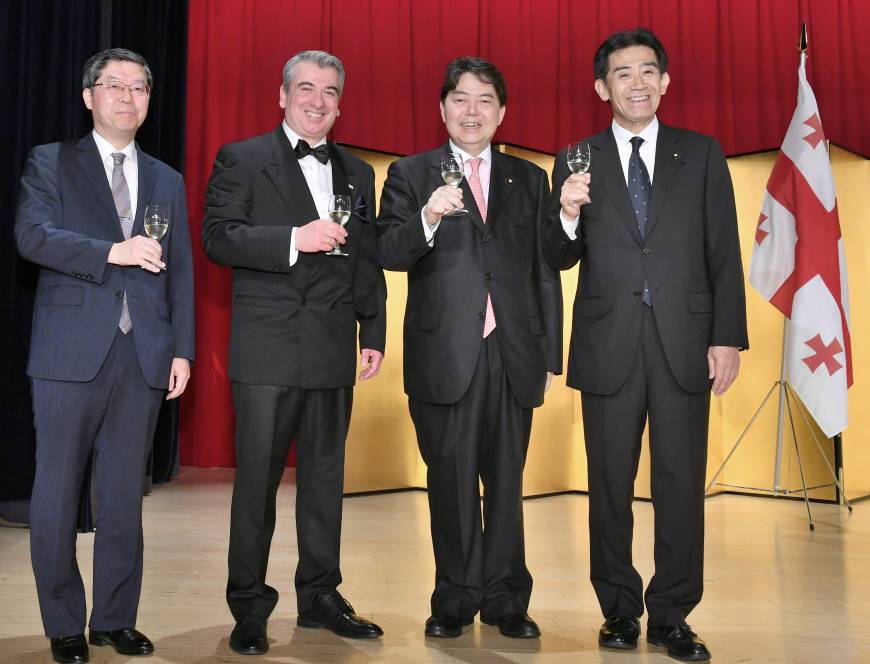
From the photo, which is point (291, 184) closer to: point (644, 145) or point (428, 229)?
point (428, 229)

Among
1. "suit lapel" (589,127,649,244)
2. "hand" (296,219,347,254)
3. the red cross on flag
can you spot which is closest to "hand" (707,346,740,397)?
"suit lapel" (589,127,649,244)

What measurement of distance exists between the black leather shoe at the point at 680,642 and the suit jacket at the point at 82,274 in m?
1.75

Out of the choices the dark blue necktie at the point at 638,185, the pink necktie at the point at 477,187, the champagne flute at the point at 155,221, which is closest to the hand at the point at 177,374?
the champagne flute at the point at 155,221

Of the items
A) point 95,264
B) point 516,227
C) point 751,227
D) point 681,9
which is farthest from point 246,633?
point 681,9

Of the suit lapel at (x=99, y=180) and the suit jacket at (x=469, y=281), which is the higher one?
the suit lapel at (x=99, y=180)

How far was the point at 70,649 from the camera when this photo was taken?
2812 millimetres

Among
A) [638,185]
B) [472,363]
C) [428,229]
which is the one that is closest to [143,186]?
[428,229]

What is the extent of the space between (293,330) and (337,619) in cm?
96

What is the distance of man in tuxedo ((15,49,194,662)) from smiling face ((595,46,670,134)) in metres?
1.51

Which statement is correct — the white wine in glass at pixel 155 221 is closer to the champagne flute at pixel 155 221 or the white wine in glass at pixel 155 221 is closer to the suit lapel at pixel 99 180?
the champagne flute at pixel 155 221

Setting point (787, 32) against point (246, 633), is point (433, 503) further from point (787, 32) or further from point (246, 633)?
point (787, 32)

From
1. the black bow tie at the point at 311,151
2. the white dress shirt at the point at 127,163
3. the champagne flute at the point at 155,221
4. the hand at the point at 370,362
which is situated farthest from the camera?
the hand at the point at 370,362

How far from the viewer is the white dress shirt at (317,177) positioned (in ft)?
10.4

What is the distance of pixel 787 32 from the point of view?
6.87m
